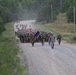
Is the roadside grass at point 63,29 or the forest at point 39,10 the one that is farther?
the forest at point 39,10

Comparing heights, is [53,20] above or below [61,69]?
below

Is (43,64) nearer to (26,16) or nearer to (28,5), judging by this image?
(26,16)

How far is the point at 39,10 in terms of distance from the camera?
139125 mm

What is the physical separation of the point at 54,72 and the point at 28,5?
552 ft

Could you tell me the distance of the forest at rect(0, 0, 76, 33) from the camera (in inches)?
3637

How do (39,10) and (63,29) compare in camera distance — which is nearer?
(63,29)

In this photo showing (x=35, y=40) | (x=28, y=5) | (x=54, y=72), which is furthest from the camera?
(x=28, y=5)

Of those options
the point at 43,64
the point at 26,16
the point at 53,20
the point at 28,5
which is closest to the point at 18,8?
the point at 26,16

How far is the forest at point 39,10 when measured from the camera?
92369mm

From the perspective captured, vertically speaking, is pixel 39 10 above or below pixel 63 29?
below

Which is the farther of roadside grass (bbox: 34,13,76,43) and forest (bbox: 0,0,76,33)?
forest (bbox: 0,0,76,33)

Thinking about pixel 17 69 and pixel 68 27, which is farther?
pixel 68 27

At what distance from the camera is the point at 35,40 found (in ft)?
137

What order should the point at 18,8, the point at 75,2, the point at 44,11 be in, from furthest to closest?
the point at 18,8
the point at 44,11
the point at 75,2
